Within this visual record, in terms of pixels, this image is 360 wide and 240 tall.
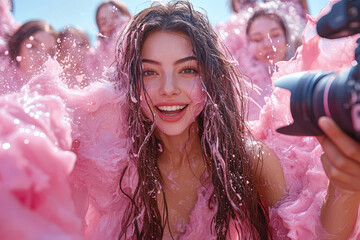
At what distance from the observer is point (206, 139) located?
1.09 m

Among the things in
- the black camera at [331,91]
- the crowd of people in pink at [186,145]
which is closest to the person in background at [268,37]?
the crowd of people in pink at [186,145]

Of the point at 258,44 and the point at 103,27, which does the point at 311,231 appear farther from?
the point at 103,27

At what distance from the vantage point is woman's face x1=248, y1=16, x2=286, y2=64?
221 cm

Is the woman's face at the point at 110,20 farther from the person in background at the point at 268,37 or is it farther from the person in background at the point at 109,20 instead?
the person in background at the point at 268,37

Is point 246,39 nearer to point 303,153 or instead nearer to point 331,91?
point 303,153

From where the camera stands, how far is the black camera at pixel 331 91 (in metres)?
0.51

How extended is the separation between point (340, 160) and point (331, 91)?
0.47 ft

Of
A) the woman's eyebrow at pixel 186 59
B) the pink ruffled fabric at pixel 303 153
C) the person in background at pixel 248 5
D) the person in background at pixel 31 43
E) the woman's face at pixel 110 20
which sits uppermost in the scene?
the person in background at pixel 248 5

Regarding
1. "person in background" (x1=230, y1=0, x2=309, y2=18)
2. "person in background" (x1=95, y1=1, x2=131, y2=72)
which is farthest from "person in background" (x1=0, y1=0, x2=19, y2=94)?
"person in background" (x1=230, y1=0, x2=309, y2=18)

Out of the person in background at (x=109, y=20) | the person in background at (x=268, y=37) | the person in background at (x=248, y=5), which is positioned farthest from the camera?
the person in background at (x=248, y=5)

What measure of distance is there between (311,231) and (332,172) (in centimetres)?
32

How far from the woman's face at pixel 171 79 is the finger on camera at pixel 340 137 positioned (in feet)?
1.64

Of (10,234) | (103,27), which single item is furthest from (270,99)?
(103,27)

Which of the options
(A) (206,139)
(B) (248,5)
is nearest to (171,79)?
(A) (206,139)
